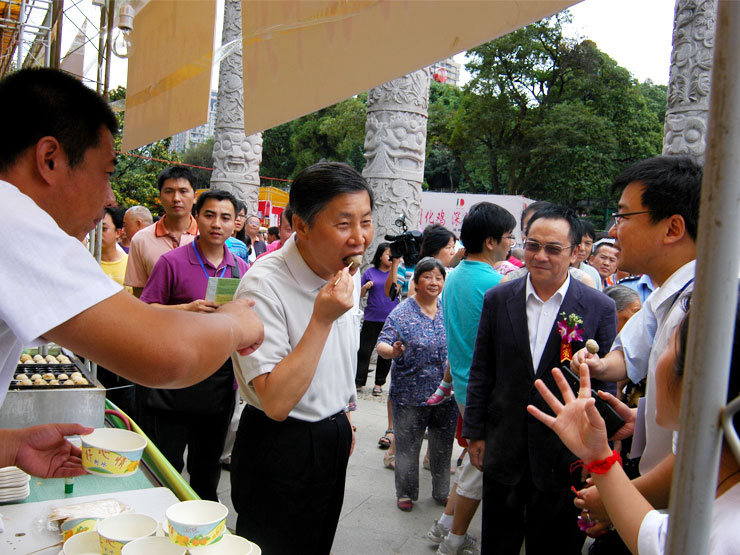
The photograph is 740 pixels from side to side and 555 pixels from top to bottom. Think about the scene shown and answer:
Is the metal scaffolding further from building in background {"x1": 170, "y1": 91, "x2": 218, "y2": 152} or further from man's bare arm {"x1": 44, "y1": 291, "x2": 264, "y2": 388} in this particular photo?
man's bare arm {"x1": 44, "y1": 291, "x2": 264, "y2": 388}

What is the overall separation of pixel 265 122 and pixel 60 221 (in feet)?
2.66

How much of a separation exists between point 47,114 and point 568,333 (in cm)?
204

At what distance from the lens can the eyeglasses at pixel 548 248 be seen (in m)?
2.55

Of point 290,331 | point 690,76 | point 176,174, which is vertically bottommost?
point 290,331

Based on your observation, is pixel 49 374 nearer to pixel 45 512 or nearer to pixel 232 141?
pixel 45 512

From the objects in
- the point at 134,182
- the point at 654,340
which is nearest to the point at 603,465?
the point at 654,340

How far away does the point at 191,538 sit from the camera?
1276mm

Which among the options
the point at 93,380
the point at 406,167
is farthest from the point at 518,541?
the point at 406,167

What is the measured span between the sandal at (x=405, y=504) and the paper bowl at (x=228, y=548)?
2516 millimetres

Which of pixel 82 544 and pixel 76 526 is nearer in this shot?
pixel 82 544

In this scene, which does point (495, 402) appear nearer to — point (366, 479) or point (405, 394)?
point (405, 394)

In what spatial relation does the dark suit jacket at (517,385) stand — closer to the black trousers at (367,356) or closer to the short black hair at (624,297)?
the short black hair at (624,297)

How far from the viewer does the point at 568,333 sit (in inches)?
96.3

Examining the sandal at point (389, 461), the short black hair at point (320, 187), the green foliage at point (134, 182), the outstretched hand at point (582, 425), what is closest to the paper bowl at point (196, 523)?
the outstretched hand at point (582, 425)
